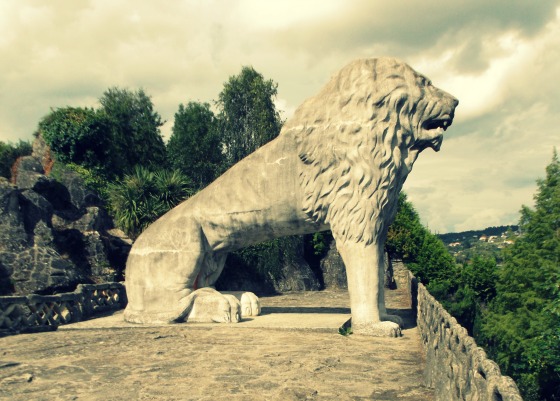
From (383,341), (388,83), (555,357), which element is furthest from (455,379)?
(555,357)

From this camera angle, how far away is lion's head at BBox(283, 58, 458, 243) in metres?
6.74

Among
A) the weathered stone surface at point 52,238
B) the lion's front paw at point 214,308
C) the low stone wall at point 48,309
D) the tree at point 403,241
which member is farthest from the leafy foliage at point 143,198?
the tree at point 403,241

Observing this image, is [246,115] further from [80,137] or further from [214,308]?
[214,308]

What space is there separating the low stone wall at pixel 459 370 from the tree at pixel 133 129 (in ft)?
59.8

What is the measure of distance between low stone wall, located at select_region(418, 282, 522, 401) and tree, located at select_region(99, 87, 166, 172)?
1824cm

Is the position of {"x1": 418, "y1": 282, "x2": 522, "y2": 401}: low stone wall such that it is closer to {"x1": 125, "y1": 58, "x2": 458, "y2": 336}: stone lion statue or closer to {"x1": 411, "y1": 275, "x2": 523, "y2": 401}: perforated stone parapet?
{"x1": 411, "y1": 275, "x2": 523, "y2": 401}: perforated stone parapet

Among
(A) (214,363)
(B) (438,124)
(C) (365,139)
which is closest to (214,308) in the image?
(A) (214,363)

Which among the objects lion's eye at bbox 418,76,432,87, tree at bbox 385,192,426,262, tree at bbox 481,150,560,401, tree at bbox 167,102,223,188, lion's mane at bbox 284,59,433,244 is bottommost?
tree at bbox 481,150,560,401

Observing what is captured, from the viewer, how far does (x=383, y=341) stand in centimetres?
619

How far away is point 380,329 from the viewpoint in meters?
6.43

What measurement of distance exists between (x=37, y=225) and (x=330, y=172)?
24.0ft

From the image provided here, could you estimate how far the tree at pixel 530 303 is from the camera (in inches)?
611

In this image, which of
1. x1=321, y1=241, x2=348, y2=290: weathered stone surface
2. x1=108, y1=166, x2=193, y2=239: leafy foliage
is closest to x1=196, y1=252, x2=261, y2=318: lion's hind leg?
x1=108, y1=166, x2=193, y2=239: leafy foliage

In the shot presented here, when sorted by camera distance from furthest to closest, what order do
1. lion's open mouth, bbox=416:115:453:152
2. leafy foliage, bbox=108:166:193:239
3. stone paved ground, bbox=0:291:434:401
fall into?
leafy foliage, bbox=108:166:193:239
lion's open mouth, bbox=416:115:453:152
stone paved ground, bbox=0:291:434:401
